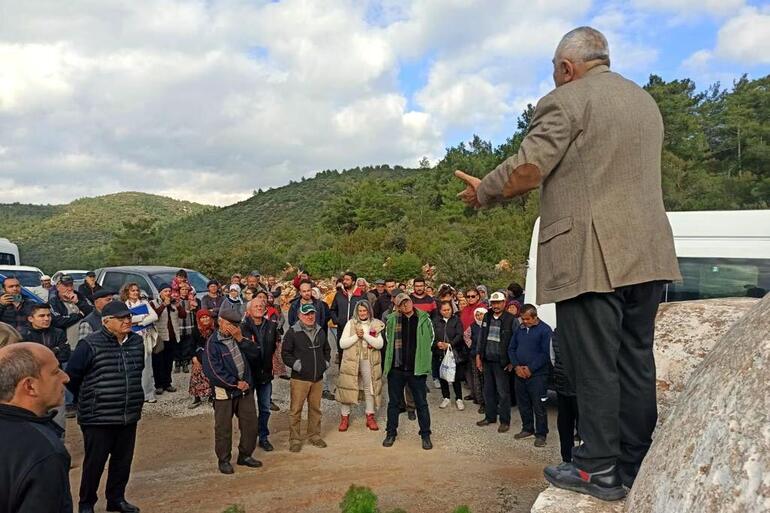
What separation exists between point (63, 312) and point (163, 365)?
2.01m

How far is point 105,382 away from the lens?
457cm

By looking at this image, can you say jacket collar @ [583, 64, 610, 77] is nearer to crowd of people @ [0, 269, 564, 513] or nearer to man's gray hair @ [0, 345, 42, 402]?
man's gray hair @ [0, 345, 42, 402]

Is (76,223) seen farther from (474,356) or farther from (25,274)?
(474,356)

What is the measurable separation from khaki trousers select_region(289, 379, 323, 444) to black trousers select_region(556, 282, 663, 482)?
482 cm

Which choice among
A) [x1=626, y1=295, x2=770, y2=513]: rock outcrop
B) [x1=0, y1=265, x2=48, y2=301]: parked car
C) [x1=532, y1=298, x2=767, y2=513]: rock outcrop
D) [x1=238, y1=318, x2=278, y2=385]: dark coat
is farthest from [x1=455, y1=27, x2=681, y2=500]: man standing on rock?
[x1=0, y1=265, x2=48, y2=301]: parked car

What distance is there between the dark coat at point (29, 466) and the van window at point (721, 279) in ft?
20.8

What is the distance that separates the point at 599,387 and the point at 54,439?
208cm

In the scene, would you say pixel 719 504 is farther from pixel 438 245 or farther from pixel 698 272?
pixel 438 245

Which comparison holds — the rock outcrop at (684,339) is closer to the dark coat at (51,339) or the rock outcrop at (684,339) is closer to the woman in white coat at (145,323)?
the dark coat at (51,339)

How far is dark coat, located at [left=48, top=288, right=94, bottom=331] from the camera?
6824mm

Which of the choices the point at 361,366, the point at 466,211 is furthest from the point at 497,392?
the point at 466,211

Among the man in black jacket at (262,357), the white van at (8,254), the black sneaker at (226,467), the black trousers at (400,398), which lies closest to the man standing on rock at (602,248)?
the black sneaker at (226,467)

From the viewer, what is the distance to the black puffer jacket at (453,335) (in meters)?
8.57

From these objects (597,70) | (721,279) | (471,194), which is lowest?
(721,279)
